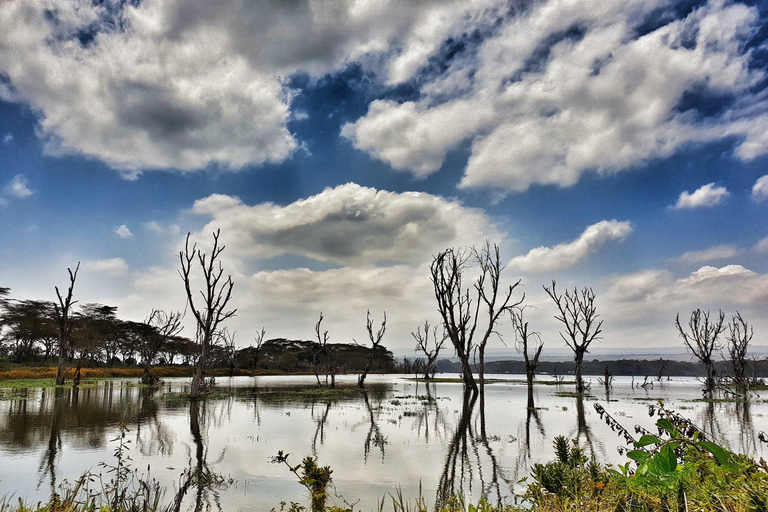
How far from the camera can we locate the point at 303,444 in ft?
33.0

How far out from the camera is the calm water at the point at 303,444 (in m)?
6.68

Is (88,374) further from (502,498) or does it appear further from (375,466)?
(502,498)

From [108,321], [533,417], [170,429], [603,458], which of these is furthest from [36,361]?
[603,458]

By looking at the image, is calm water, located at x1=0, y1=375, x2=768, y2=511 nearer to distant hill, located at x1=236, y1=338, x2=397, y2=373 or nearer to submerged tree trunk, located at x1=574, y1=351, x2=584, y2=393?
submerged tree trunk, located at x1=574, y1=351, x2=584, y2=393

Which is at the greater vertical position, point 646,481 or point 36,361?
point 646,481

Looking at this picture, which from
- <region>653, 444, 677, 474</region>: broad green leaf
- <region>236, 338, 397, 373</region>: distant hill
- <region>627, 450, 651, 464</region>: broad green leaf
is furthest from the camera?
<region>236, 338, 397, 373</region>: distant hill

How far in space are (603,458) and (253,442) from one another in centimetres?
759

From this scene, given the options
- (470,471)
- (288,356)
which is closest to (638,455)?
(470,471)

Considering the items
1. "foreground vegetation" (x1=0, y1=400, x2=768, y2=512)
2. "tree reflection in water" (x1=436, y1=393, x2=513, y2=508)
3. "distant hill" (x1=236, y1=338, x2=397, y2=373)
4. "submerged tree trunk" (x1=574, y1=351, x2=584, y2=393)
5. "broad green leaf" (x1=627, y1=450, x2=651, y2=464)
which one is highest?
"broad green leaf" (x1=627, y1=450, x2=651, y2=464)

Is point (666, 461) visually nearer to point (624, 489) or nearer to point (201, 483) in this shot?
point (624, 489)

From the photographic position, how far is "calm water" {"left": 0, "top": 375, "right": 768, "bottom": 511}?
21.9 ft

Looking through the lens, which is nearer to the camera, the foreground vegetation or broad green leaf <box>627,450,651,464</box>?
the foreground vegetation

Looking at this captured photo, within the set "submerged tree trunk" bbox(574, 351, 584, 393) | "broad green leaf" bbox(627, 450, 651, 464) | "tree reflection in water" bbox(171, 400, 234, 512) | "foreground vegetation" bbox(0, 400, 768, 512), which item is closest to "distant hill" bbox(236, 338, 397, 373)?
"submerged tree trunk" bbox(574, 351, 584, 393)

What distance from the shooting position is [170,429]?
11977 millimetres
